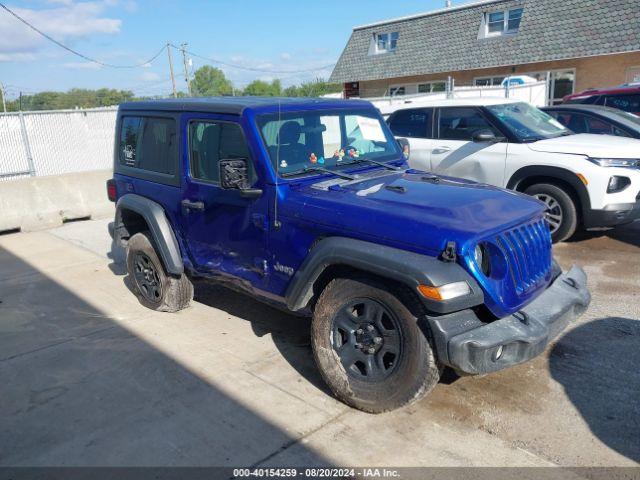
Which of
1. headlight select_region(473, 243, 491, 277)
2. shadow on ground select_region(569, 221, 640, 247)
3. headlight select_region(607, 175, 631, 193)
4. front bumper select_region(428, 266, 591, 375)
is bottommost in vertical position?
shadow on ground select_region(569, 221, 640, 247)

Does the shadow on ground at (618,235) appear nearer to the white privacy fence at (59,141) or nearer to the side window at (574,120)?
the side window at (574,120)

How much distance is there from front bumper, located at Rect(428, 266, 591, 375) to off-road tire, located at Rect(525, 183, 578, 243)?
3.63 meters

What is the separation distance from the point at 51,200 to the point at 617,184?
8.63 meters

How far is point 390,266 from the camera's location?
3049 millimetres

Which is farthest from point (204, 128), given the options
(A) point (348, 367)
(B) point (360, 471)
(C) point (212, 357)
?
(B) point (360, 471)

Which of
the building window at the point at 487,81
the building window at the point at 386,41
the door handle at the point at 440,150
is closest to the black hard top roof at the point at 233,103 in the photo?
the door handle at the point at 440,150

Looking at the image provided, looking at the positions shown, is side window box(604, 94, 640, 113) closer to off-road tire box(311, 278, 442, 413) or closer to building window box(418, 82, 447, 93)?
off-road tire box(311, 278, 442, 413)

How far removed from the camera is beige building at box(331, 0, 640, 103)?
62.2 feet

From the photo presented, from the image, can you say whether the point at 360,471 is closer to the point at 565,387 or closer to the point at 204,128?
the point at 565,387

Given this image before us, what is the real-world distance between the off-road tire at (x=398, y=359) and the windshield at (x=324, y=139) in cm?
101

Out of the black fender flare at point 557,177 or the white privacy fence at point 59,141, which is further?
the white privacy fence at point 59,141

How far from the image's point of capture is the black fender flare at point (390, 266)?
2.93 m

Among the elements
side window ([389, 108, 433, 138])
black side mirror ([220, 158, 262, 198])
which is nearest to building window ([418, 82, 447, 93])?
side window ([389, 108, 433, 138])

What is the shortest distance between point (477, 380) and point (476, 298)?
1.11 metres
